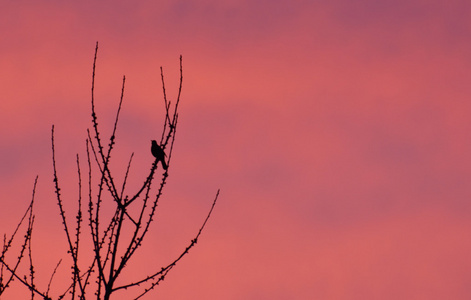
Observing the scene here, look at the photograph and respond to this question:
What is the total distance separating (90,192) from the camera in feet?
17.0

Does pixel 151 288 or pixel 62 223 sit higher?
pixel 62 223

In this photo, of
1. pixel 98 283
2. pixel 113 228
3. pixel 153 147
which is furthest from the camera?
pixel 153 147

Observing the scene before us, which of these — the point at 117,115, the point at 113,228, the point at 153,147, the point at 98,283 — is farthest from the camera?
the point at 153,147

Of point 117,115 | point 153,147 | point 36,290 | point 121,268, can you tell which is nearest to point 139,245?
point 121,268

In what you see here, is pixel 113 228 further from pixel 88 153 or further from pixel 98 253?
pixel 88 153

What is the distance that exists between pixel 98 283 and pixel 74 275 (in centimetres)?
23

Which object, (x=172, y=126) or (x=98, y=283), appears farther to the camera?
(x=172, y=126)

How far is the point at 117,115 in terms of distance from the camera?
5.33 m

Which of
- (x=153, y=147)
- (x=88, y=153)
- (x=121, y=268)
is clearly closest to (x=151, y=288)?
(x=121, y=268)

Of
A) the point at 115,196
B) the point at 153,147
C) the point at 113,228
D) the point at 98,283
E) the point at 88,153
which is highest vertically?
the point at 153,147

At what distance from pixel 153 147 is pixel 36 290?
130 inches

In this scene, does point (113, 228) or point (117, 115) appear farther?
point (117, 115)

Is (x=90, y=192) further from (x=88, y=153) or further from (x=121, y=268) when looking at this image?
(x=121, y=268)

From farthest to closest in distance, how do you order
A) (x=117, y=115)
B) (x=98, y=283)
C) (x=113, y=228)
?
(x=117, y=115) < (x=113, y=228) < (x=98, y=283)
